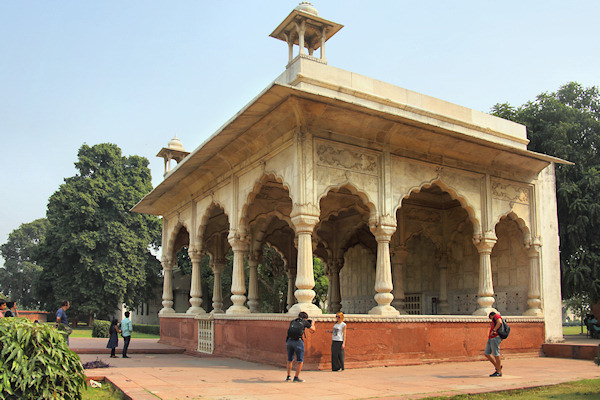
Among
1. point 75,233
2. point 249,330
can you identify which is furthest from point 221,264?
point 75,233

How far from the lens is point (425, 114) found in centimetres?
1332

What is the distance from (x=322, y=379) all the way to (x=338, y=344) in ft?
3.41

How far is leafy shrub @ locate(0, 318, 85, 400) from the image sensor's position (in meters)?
5.52

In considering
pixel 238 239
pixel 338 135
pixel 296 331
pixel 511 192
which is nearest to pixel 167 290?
pixel 238 239

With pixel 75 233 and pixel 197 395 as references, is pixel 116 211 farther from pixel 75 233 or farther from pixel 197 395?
pixel 197 395

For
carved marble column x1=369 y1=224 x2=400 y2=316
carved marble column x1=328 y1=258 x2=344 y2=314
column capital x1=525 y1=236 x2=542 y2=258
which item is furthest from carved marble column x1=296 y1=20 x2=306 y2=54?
carved marble column x1=328 y1=258 x2=344 y2=314

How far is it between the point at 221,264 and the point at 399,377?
11.2 metres

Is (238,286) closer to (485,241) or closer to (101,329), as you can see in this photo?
(485,241)

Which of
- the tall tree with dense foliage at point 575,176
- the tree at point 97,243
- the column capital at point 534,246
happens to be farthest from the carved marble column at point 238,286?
the tree at point 97,243

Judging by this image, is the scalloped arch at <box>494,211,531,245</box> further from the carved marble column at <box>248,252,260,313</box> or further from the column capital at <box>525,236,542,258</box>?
the carved marble column at <box>248,252,260,313</box>

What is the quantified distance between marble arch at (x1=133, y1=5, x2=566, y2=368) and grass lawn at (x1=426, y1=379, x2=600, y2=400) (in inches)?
129

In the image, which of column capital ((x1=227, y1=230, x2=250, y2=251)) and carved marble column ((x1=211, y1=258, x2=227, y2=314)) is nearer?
column capital ((x1=227, y1=230, x2=250, y2=251))

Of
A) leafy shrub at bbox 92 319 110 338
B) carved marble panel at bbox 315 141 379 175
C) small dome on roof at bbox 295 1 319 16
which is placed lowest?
leafy shrub at bbox 92 319 110 338

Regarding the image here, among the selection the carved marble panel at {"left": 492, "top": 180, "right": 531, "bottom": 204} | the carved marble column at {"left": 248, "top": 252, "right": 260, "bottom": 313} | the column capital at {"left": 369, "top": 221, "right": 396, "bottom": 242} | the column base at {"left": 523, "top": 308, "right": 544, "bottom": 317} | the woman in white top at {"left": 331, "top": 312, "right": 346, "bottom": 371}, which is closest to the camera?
the woman in white top at {"left": 331, "top": 312, "right": 346, "bottom": 371}
